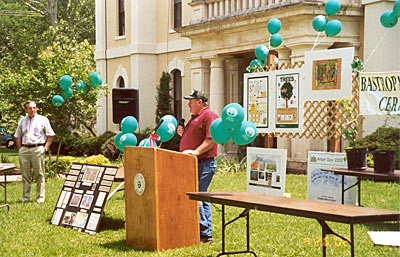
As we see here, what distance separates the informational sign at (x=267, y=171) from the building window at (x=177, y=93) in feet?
53.6

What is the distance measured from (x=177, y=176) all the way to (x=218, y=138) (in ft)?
3.13

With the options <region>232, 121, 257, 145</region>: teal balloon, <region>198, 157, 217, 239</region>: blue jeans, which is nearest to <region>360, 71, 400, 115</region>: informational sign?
<region>198, 157, 217, 239</region>: blue jeans

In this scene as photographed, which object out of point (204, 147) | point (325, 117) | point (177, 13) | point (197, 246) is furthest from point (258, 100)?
point (177, 13)

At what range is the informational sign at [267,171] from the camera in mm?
8453

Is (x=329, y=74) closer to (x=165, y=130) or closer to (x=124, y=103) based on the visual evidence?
(x=165, y=130)

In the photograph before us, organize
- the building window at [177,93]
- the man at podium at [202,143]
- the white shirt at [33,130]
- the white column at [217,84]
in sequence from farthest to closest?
the building window at [177,93], the white column at [217,84], the white shirt at [33,130], the man at podium at [202,143]

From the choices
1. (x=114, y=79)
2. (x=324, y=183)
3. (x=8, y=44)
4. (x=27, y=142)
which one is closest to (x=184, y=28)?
(x=114, y=79)

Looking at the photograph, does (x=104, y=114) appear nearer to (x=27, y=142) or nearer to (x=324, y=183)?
(x=27, y=142)

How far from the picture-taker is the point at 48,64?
18.5 m

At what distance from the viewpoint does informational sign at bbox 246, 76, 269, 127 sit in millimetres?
11031

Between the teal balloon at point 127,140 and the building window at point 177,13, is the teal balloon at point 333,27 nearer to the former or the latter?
the teal balloon at point 127,140

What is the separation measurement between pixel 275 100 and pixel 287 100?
28 cm

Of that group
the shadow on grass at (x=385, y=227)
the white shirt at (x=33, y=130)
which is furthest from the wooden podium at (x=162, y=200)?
the white shirt at (x=33, y=130)

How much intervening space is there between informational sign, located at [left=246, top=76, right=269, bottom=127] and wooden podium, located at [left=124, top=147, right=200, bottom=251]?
355 cm
